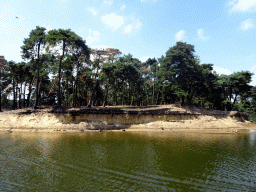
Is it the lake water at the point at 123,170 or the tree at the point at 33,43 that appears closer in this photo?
the lake water at the point at 123,170

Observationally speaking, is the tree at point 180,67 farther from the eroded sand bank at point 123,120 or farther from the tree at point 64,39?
the tree at point 64,39

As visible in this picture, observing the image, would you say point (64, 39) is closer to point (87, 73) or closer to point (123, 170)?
point (87, 73)

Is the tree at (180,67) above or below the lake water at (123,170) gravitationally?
above

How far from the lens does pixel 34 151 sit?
14375mm

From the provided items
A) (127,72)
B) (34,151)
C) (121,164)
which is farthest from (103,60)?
(121,164)

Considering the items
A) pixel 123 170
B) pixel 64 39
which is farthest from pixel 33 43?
pixel 123 170

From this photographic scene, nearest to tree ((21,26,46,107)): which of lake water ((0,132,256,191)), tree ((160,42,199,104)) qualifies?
lake water ((0,132,256,191))

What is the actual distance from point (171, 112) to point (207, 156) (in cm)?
1993

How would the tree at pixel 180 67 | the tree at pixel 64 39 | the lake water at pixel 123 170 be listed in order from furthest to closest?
the tree at pixel 180 67, the tree at pixel 64 39, the lake water at pixel 123 170

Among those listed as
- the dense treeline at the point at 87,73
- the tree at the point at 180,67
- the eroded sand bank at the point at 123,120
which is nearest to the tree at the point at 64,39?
the dense treeline at the point at 87,73

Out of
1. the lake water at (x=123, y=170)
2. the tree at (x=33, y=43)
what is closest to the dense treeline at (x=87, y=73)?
the tree at (x=33, y=43)

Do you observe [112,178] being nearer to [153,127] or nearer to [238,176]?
[238,176]

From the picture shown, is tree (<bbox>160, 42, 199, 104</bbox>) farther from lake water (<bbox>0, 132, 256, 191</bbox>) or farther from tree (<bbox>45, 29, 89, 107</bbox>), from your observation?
lake water (<bbox>0, 132, 256, 191</bbox>)

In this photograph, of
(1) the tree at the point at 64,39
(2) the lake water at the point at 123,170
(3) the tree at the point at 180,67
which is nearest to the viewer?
(2) the lake water at the point at 123,170
